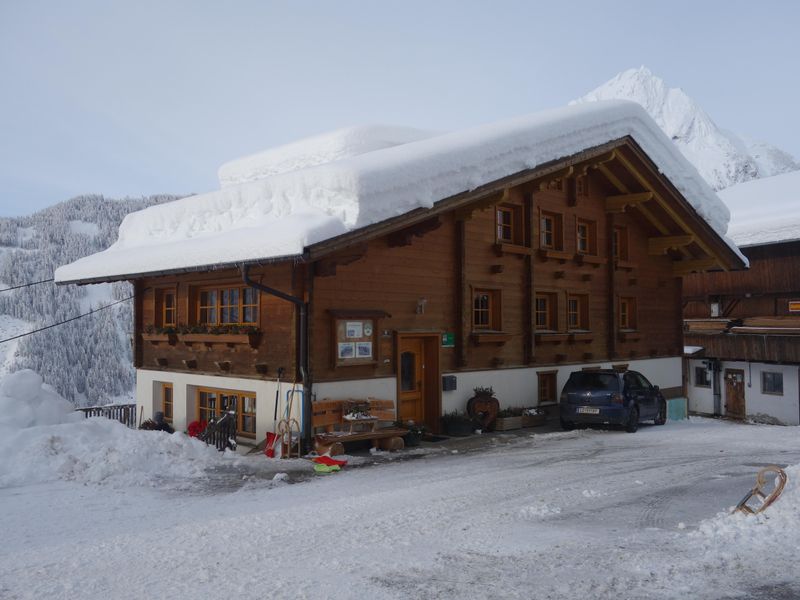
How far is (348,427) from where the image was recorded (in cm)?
1395

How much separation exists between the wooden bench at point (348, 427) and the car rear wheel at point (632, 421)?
6085mm

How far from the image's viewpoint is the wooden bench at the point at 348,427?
12.9 meters

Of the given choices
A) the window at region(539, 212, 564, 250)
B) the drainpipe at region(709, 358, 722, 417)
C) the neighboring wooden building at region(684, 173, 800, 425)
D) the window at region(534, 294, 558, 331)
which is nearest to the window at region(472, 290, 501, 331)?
the window at region(534, 294, 558, 331)

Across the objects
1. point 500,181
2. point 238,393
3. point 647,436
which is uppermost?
point 500,181

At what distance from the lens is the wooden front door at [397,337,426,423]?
1560 cm

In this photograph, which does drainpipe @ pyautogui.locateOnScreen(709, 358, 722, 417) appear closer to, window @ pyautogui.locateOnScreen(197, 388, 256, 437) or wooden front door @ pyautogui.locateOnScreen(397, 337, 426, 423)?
wooden front door @ pyautogui.locateOnScreen(397, 337, 426, 423)

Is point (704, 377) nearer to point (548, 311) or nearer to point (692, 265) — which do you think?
point (692, 265)

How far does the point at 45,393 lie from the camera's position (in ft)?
44.6

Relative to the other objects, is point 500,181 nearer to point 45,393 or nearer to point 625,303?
point 625,303

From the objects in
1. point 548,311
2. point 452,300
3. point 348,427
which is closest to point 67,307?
point 548,311

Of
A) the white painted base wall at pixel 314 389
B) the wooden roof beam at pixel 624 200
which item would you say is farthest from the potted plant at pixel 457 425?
the wooden roof beam at pixel 624 200

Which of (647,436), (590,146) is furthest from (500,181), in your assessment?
(647,436)

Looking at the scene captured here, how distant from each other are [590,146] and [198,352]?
11.0 meters

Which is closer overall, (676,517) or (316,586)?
(316,586)
